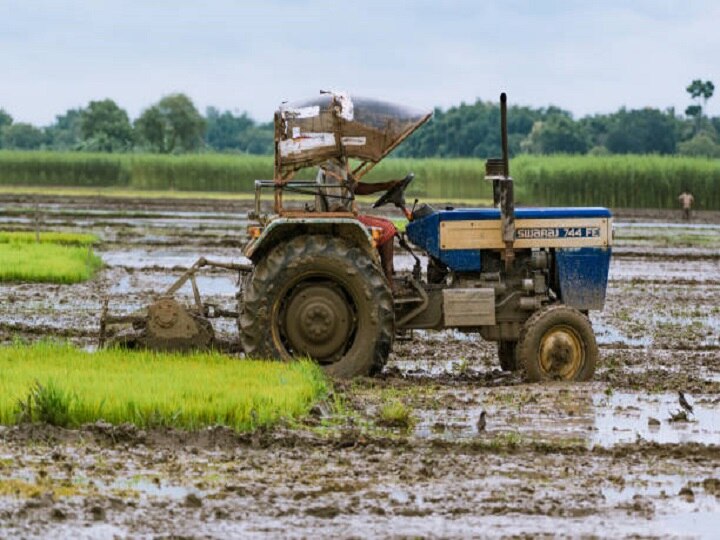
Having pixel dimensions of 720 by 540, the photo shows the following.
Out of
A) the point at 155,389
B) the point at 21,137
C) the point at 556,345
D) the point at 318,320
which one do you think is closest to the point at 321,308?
the point at 318,320

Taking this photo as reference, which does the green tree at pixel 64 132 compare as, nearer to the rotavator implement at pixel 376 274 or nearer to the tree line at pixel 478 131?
the tree line at pixel 478 131

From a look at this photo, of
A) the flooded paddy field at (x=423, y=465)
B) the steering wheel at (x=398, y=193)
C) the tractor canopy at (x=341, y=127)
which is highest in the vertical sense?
the tractor canopy at (x=341, y=127)

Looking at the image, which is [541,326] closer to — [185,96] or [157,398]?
[157,398]

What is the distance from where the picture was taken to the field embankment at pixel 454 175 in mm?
59000

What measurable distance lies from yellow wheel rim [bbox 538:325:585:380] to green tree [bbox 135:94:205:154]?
310 feet

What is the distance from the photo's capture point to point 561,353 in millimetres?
13305

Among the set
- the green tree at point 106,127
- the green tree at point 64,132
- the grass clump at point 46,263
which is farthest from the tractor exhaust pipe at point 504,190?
the green tree at point 64,132

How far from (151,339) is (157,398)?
2.43 m

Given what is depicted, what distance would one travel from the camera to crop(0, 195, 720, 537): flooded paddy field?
8.34m

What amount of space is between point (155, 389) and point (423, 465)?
7.94 feet

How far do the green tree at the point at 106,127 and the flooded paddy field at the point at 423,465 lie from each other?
89.0 metres

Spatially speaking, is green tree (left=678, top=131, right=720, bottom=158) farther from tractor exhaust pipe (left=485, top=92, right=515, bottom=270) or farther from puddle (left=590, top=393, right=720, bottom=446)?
puddle (left=590, top=393, right=720, bottom=446)

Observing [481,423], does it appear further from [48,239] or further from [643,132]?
[643,132]

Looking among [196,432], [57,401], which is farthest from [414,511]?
[57,401]
